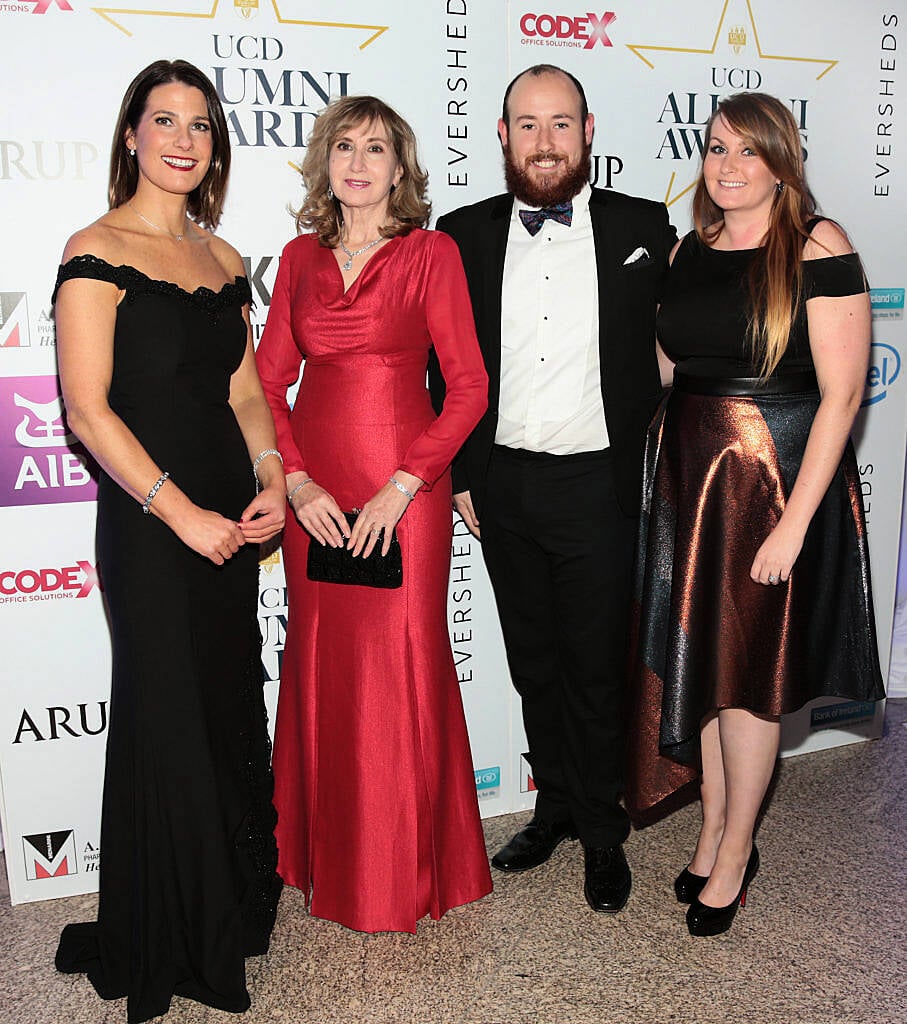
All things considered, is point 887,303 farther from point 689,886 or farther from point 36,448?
point 36,448

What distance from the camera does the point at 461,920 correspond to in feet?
9.76

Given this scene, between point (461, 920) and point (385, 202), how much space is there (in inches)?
75.1

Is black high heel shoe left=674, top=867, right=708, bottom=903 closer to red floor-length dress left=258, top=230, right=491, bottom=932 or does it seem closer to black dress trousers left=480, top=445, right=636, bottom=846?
black dress trousers left=480, top=445, right=636, bottom=846

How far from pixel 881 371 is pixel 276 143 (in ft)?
7.38

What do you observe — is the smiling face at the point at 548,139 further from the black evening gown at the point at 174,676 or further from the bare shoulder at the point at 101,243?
the bare shoulder at the point at 101,243

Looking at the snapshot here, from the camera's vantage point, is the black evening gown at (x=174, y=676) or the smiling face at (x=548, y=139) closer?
the black evening gown at (x=174, y=676)

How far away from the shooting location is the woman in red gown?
271cm

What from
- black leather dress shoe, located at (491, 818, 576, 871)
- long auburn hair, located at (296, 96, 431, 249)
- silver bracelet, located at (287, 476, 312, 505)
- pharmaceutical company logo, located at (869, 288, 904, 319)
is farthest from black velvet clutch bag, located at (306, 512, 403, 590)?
pharmaceutical company logo, located at (869, 288, 904, 319)

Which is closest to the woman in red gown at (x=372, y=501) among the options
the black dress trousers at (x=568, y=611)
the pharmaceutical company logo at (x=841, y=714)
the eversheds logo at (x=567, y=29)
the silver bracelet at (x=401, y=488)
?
the silver bracelet at (x=401, y=488)

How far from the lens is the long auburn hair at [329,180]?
105 inches

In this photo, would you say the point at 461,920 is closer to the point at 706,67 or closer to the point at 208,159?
the point at 208,159

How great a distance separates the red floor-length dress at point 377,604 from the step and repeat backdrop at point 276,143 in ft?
0.78

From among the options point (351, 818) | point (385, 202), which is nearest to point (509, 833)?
point (351, 818)

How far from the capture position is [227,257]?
267 centimetres
